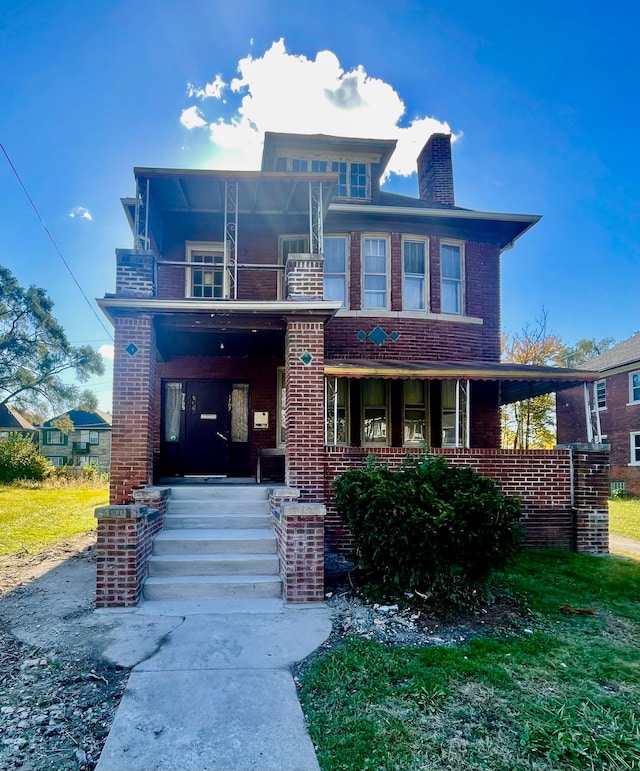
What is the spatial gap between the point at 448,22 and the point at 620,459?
19340 mm

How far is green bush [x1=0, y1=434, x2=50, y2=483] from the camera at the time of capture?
22.7 meters

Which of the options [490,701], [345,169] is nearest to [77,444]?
[345,169]

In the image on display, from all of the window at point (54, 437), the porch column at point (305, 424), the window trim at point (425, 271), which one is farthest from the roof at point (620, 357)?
the window at point (54, 437)

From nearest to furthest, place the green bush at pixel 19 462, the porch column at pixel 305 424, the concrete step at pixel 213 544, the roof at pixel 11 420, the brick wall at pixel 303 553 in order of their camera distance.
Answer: the brick wall at pixel 303 553
the concrete step at pixel 213 544
the porch column at pixel 305 424
the green bush at pixel 19 462
the roof at pixel 11 420

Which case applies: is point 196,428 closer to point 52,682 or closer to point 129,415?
point 129,415

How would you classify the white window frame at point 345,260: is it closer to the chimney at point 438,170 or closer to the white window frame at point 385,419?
the white window frame at point 385,419

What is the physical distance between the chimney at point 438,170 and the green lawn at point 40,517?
39.6 feet

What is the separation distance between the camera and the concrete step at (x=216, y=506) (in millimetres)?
7453

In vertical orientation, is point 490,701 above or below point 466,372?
below

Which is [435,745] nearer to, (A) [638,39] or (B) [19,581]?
(B) [19,581]

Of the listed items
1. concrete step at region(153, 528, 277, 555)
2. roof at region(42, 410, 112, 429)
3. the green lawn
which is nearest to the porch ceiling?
concrete step at region(153, 528, 277, 555)

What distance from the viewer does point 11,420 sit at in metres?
40.7

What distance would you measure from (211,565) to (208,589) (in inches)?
13.0

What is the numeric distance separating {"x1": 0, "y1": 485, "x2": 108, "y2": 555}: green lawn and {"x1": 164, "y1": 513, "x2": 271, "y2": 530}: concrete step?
12.4 feet
